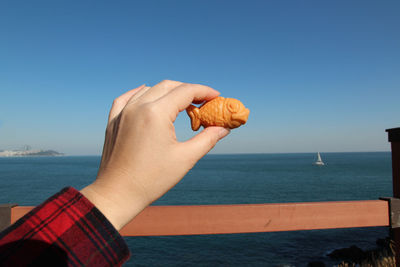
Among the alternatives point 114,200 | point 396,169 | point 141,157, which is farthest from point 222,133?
point 396,169

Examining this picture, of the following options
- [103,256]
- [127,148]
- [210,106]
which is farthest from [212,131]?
[103,256]

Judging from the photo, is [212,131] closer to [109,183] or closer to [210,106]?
[210,106]

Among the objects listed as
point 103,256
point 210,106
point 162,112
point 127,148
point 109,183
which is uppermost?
point 210,106

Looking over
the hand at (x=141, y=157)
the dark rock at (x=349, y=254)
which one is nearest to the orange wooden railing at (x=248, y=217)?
the hand at (x=141, y=157)

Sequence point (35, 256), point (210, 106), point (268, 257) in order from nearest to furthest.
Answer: point (35, 256)
point (210, 106)
point (268, 257)

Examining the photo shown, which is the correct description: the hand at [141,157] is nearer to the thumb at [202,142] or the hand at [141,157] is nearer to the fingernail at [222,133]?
the thumb at [202,142]

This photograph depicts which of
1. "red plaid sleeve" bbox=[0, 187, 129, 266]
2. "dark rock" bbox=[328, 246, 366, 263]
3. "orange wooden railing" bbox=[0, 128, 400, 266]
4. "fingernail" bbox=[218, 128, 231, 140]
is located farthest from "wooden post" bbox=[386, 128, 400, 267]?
"dark rock" bbox=[328, 246, 366, 263]

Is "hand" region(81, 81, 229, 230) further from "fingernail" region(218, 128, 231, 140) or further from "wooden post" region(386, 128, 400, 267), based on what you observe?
"wooden post" region(386, 128, 400, 267)
